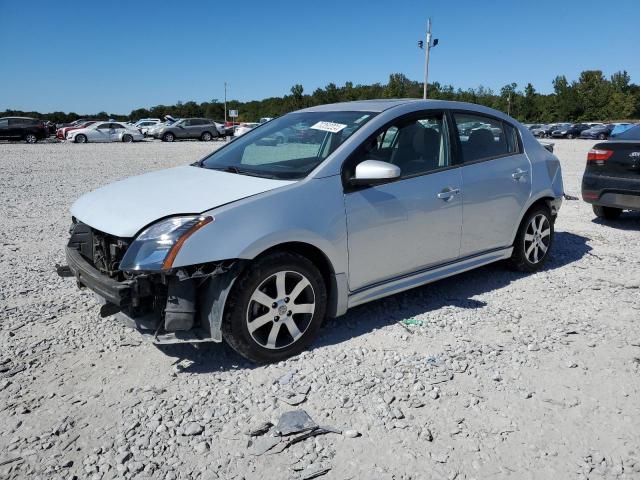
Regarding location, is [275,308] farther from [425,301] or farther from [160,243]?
[425,301]

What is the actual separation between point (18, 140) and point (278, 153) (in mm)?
33386

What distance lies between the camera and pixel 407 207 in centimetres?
410

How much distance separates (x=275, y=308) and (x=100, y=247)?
4.01ft

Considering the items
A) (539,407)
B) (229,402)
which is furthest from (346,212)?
(539,407)

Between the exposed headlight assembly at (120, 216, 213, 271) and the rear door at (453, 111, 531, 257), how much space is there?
2411mm

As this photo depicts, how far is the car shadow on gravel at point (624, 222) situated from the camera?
7.75 meters

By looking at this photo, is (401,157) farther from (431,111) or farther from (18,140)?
(18,140)

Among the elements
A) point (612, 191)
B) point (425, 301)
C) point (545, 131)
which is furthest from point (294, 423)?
point (545, 131)

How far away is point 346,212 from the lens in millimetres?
3736

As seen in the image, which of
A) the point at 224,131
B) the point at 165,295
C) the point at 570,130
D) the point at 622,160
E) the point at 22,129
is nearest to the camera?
the point at 165,295

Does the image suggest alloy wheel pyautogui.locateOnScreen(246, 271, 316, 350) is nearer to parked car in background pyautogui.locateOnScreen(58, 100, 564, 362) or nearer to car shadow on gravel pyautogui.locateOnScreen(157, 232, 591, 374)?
parked car in background pyautogui.locateOnScreen(58, 100, 564, 362)

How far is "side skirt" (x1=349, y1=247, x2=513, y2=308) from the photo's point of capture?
13.1 ft

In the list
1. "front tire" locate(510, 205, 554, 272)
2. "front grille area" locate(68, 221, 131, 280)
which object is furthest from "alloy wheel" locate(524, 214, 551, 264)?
"front grille area" locate(68, 221, 131, 280)

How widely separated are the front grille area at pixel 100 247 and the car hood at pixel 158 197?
79 millimetres
